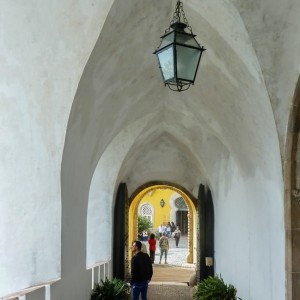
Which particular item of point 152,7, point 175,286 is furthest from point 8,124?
point 175,286

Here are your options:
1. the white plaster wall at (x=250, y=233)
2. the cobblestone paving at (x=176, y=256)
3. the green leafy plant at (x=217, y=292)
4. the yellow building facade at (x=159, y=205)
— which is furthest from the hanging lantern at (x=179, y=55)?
the yellow building facade at (x=159, y=205)

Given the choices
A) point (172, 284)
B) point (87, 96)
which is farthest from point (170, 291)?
point (87, 96)

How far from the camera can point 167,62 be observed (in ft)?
11.3

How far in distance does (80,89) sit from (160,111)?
3.32m

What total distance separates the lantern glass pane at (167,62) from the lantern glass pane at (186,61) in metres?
0.05

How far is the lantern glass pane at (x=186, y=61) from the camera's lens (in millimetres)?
3396

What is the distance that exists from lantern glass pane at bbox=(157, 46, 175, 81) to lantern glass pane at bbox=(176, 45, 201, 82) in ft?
A: 0.17

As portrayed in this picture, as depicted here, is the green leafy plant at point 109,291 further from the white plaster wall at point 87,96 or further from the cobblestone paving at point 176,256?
the cobblestone paving at point 176,256

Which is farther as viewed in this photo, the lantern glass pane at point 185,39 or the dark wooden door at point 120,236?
the dark wooden door at point 120,236

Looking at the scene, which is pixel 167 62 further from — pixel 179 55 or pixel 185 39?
pixel 185 39

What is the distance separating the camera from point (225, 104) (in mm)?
5605

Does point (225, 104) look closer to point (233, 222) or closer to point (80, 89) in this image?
point (80, 89)

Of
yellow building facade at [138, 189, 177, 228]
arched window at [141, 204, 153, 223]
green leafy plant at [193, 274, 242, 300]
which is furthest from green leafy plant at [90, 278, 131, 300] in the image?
arched window at [141, 204, 153, 223]

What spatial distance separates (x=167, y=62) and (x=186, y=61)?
0.15 m
